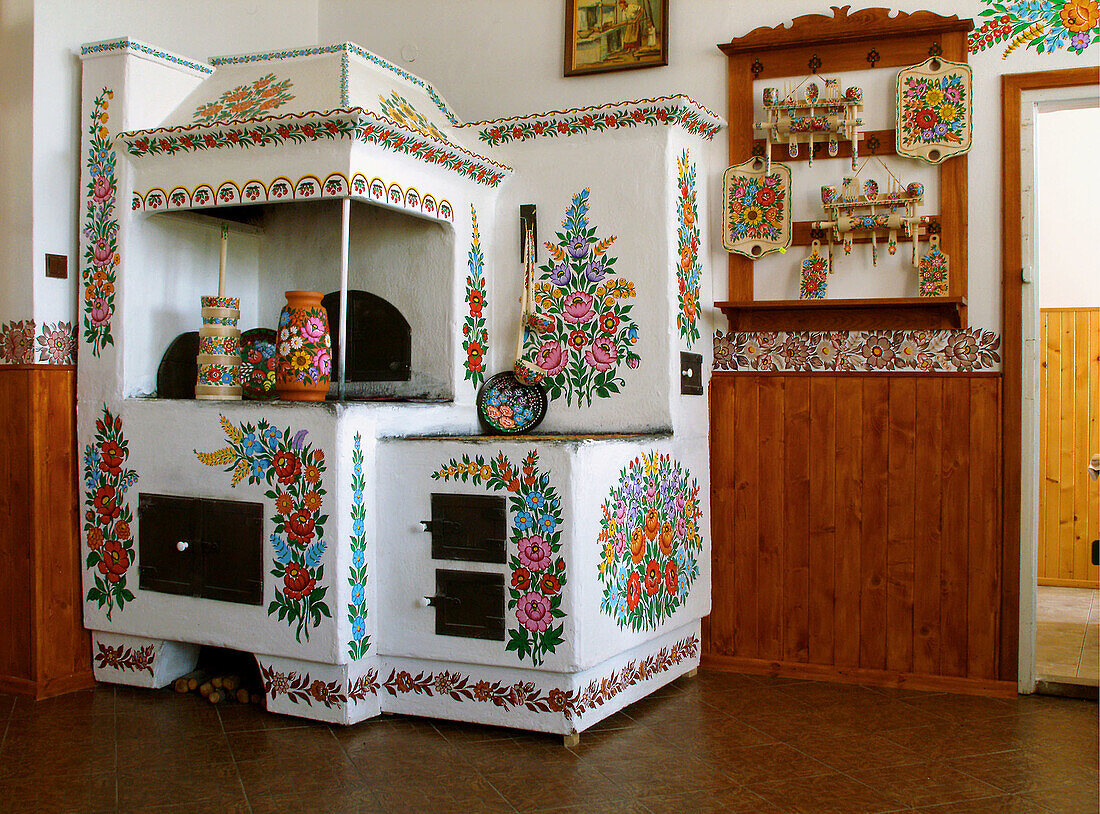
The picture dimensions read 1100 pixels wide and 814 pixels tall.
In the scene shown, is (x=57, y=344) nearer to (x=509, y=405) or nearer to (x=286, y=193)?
(x=286, y=193)

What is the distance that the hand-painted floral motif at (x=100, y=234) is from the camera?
3311 millimetres

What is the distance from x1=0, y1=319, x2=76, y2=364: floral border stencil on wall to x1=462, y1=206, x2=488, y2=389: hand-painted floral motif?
4.40 feet

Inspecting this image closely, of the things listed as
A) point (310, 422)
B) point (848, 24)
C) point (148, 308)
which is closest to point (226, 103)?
point (148, 308)

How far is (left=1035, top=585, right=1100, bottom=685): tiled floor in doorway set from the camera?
353 centimetres

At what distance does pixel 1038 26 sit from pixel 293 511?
284cm

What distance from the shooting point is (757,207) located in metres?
3.56

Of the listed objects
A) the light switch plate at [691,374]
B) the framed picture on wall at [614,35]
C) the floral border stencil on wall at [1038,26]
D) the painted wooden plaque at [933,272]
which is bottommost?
the light switch plate at [691,374]

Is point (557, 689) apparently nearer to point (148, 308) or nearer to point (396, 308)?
point (396, 308)

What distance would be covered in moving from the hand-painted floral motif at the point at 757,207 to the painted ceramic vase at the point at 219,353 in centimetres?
175

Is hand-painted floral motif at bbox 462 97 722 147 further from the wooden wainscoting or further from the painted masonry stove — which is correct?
the wooden wainscoting

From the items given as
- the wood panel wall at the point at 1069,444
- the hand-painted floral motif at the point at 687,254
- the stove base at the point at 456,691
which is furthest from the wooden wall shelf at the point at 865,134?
the wood panel wall at the point at 1069,444

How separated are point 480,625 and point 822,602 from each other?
1300 mm

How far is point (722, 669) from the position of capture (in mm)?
3639

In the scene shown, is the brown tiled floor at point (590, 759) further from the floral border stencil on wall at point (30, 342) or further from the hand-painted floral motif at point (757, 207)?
the hand-painted floral motif at point (757, 207)
